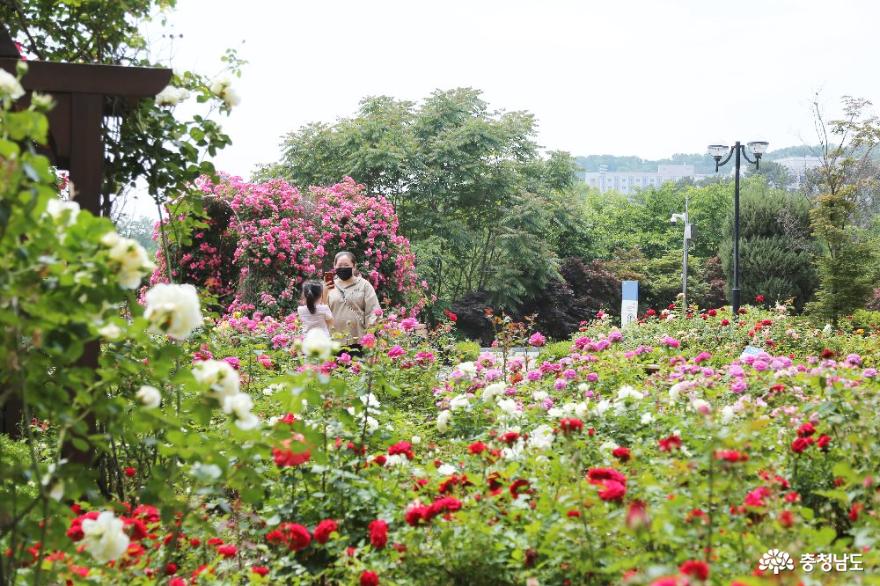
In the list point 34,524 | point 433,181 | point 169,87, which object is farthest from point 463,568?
point 433,181

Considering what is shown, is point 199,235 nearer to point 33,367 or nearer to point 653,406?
point 653,406

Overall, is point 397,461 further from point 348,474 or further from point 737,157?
point 737,157

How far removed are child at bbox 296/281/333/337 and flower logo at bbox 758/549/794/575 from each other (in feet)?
14.0

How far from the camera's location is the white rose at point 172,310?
1.57 m

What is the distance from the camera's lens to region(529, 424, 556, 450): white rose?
2.46 m

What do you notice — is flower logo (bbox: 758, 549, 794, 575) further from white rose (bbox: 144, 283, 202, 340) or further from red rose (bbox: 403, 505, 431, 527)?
white rose (bbox: 144, 283, 202, 340)

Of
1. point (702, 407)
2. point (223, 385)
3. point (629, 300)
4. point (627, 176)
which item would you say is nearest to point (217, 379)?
point (223, 385)

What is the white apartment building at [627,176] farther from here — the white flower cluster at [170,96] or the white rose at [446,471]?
the white rose at [446,471]

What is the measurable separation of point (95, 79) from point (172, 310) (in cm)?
171

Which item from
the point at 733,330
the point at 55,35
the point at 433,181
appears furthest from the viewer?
the point at 433,181

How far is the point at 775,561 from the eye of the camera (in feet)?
5.87

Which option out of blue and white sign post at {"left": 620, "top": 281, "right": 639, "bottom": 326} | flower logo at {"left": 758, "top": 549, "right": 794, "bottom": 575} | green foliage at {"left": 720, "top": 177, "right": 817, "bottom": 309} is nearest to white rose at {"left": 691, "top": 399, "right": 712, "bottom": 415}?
flower logo at {"left": 758, "top": 549, "right": 794, "bottom": 575}

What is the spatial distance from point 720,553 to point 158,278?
10.3 m

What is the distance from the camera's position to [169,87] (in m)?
3.02
